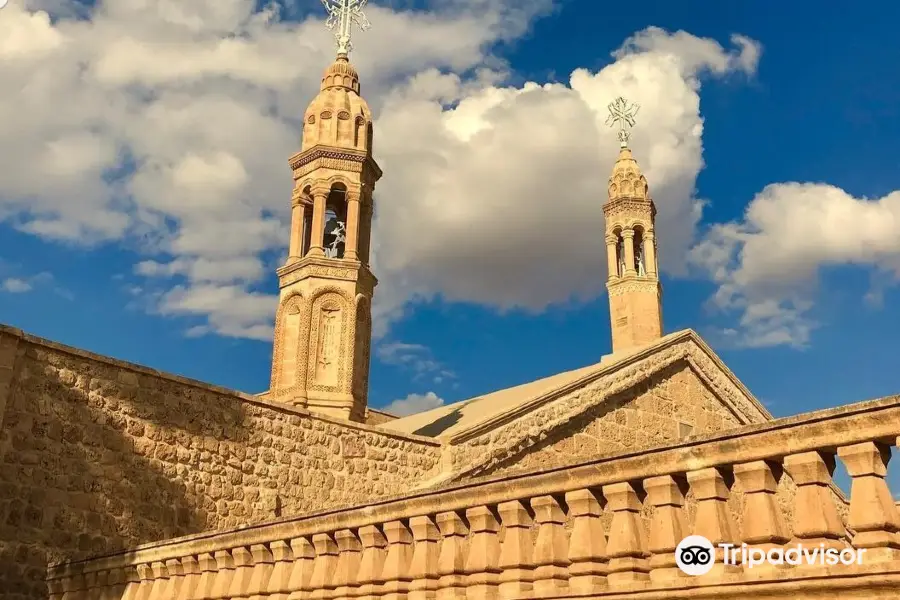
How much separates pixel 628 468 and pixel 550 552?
29.7 inches

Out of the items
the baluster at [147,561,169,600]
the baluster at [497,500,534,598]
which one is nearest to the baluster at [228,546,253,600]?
the baluster at [147,561,169,600]

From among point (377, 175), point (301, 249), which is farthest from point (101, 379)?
point (377, 175)

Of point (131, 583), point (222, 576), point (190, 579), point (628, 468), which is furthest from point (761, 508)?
point (131, 583)

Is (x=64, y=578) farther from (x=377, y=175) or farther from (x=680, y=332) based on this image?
(x=680, y=332)

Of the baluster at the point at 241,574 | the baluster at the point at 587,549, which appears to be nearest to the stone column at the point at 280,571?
the baluster at the point at 241,574

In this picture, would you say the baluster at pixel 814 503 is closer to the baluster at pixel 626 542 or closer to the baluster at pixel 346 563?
the baluster at pixel 626 542

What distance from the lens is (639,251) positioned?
26.4m

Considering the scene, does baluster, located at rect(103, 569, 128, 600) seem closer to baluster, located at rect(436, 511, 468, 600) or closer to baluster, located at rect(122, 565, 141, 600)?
baluster, located at rect(122, 565, 141, 600)

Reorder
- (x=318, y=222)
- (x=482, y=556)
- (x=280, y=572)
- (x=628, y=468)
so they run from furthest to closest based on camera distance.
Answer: (x=318, y=222) → (x=280, y=572) → (x=482, y=556) → (x=628, y=468)

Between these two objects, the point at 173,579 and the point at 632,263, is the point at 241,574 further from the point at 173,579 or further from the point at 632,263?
the point at 632,263

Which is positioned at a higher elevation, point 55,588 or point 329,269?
point 329,269

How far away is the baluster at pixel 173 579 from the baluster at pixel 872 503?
19.2 ft

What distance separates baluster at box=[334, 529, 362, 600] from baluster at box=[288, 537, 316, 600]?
0.33 metres

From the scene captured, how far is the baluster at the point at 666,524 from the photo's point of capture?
13.7 feet
